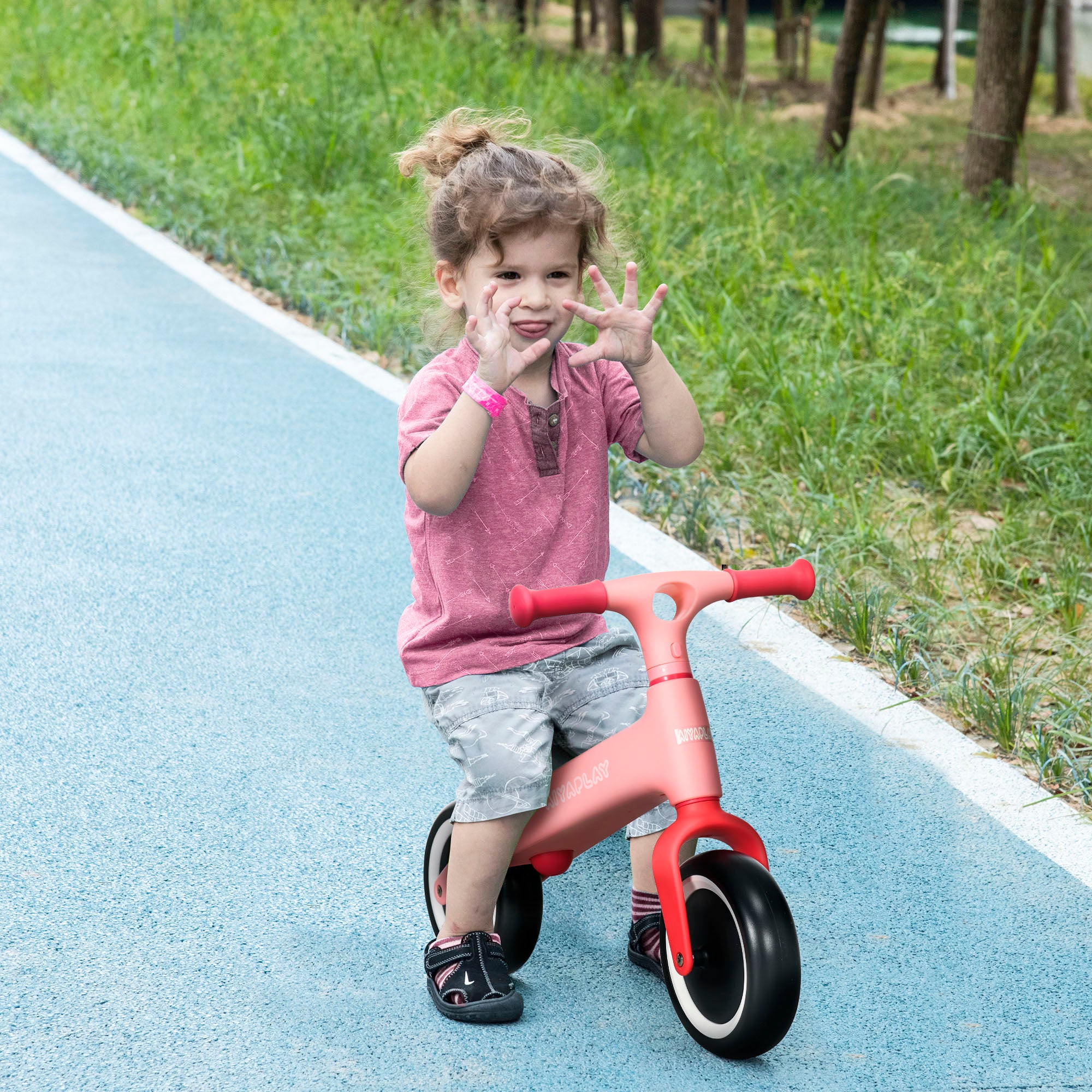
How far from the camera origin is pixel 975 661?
3.53 meters

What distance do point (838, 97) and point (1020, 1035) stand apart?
9387 mm

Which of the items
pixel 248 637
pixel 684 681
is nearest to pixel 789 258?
pixel 248 637

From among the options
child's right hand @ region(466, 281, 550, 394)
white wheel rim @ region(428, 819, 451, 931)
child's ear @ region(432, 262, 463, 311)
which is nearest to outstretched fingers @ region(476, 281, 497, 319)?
child's right hand @ region(466, 281, 550, 394)

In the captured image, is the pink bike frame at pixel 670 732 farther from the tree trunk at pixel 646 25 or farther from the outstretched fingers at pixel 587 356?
the tree trunk at pixel 646 25

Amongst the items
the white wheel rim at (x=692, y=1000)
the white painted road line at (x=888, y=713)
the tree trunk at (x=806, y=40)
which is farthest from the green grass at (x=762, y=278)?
the tree trunk at (x=806, y=40)

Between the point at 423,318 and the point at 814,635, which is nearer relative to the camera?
the point at 423,318

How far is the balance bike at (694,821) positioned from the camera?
6.90 feet

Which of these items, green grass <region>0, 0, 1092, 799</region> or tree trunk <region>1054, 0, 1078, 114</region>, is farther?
tree trunk <region>1054, 0, 1078, 114</region>

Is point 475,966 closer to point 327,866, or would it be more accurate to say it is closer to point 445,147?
point 327,866

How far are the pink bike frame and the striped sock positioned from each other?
0.27 meters

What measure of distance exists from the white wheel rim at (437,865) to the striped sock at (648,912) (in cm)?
35

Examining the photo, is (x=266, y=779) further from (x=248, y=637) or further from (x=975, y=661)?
(x=975, y=661)

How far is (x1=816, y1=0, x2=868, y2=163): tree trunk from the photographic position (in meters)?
10.4

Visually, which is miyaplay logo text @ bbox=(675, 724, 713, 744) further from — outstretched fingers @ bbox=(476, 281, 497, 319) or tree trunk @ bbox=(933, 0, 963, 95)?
tree trunk @ bbox=(933, 0, 963, 95)
